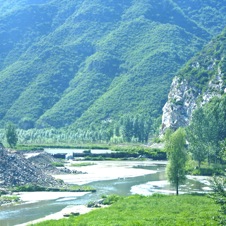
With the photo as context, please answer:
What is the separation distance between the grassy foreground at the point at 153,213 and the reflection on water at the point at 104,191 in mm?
9052

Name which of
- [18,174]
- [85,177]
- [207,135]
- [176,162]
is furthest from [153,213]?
[207,135]

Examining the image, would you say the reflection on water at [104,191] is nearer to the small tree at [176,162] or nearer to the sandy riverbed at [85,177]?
the sandy riverbed at [85,177]

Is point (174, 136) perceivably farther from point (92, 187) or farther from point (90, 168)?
point (90, 168)

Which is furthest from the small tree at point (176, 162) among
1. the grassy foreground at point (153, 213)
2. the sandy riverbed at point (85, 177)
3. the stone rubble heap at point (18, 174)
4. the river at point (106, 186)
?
the stone rubble heap at point (18, 174)

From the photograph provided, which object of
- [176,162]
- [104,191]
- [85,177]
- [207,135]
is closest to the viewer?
[176,162]

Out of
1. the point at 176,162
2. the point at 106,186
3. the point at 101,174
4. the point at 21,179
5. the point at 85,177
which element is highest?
the point at 176,162

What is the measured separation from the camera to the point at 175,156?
77125mm

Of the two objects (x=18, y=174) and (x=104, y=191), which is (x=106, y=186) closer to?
(x=104, y=191)

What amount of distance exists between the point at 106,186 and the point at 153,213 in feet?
123

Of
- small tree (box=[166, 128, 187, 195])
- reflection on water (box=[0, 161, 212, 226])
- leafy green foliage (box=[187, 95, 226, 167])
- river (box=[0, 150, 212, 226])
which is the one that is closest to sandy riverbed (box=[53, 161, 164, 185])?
river (box=[0, 150, 212, 226])

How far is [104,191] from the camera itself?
83875 millimetres

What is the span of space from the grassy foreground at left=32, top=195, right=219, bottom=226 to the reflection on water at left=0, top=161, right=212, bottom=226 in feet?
29.7

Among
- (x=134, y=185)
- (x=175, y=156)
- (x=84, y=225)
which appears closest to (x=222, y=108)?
(x=134, y=185)

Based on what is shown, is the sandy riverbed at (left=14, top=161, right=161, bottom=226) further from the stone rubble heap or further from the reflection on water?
the stone rubble heap
